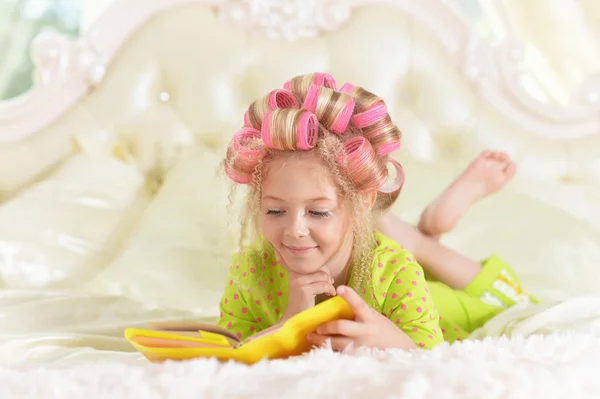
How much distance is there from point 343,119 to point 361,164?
0.24ft

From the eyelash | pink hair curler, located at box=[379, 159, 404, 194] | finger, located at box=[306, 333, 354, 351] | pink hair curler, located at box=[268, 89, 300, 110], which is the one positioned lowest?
finger, located at box=[306, 333, 354, 351]

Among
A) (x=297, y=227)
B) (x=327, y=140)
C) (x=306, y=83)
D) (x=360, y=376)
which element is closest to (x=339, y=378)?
(x=360, y=376)

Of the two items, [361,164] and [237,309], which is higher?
[361,164]

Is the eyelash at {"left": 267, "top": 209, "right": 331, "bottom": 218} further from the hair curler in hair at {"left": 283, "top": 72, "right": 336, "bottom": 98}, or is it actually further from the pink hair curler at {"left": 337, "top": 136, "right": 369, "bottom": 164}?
the hair curler in hair at {"left": 283, "top": 72, "right": 336, "bottom": 98}

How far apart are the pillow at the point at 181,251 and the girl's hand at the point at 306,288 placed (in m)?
0.49

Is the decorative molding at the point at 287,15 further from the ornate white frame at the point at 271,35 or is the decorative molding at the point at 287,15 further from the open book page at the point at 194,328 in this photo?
the open book page at the point at 194,328

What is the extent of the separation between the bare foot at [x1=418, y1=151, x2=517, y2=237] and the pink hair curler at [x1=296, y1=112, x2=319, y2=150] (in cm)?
59

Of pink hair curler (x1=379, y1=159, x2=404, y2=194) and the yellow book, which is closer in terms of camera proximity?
the yellow book

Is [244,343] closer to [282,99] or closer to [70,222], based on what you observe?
[282,99]

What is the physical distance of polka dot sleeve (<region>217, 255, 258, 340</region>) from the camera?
1.25 metres

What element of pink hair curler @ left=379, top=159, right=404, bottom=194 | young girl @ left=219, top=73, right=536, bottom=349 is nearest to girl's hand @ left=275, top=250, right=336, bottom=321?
young girl @ left=219, top=73, right=536, bottom=349

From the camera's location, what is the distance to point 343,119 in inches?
41.3

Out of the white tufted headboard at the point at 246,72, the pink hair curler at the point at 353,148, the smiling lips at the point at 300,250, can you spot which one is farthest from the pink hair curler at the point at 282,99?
the white tufted headboard at the point at 246,72

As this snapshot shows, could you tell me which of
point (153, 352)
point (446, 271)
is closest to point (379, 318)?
point (153, 352)
